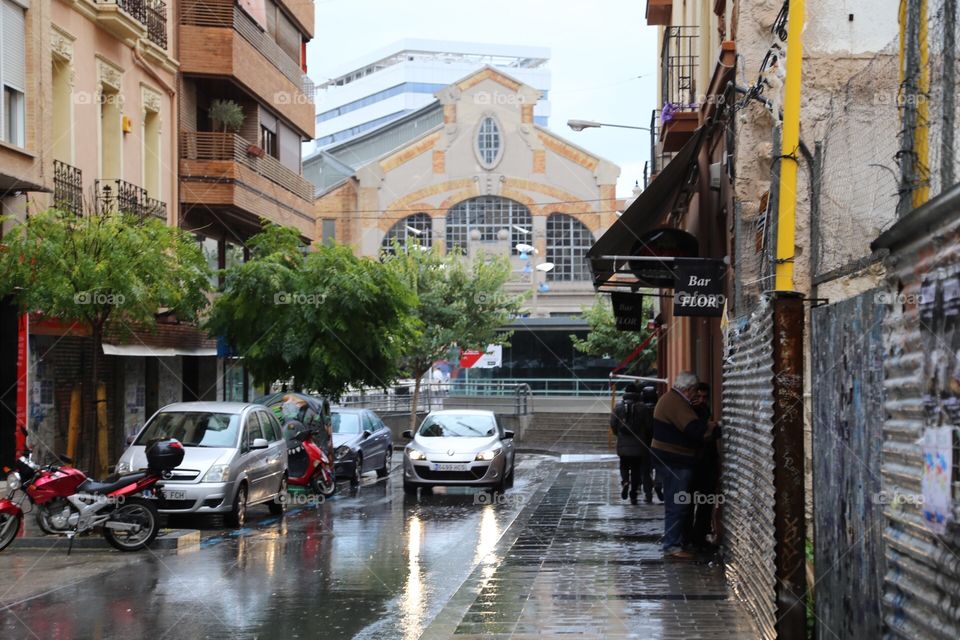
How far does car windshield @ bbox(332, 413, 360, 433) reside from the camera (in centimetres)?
2692

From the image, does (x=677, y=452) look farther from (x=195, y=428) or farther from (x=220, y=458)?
(x=195, y=428)

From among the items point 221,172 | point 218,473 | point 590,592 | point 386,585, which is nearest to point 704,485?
point 590,592

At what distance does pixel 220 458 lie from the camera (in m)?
16.6

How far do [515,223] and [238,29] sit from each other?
35.5 metres

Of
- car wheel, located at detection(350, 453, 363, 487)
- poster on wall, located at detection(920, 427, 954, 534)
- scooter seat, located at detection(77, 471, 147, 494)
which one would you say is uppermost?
poster on wall, located at detection(920, 427, 954, 534)

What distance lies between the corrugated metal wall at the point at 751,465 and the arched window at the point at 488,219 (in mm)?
52963

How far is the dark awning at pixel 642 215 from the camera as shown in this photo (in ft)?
49.0

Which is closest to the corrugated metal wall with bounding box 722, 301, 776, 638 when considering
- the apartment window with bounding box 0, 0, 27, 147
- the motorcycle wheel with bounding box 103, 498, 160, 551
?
the motorcycle wheel with bounding box 103, 498, 160, 551

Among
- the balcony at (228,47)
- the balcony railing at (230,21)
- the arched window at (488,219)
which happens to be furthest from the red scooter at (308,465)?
the arched window at (488,219)

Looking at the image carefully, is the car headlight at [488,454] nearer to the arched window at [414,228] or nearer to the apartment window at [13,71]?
the apartment window at [13,71]

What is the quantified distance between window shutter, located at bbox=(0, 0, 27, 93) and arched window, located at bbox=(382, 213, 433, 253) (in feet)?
144

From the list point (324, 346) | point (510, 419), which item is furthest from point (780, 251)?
point (510, 419)

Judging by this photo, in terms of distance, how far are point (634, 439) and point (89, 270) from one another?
8263mm

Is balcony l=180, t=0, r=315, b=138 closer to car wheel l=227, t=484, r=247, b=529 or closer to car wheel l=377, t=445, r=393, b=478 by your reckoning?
car wheel l=377, t=445, r=393, b=478
